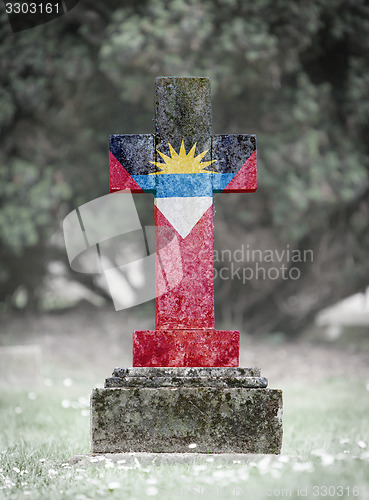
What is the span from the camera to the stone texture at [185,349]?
3506 millimetres

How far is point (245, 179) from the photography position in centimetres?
375

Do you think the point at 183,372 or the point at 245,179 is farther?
the point at 245,179

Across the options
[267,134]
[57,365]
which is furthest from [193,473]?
[267,134]

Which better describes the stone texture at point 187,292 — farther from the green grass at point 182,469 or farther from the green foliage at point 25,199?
the green foliage at point 25,199

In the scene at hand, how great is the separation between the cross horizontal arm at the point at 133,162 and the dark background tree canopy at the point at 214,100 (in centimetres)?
432

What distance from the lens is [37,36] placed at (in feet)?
27.5

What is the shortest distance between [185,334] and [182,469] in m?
0.84

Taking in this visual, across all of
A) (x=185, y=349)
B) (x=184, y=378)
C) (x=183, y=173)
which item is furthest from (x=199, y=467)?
(x=183, y=173)

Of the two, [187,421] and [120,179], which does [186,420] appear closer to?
[187,421]

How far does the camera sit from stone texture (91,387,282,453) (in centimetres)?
325

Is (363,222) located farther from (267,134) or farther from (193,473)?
(193,473)

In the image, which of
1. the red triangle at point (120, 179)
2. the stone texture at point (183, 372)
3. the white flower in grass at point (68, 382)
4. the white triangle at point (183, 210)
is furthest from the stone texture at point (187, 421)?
the white flower in grass at point (68, 382)

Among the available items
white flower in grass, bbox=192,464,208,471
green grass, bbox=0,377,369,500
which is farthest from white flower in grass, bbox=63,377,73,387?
white flower in grass, bbox=192,464,208,471

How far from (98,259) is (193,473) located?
8113mm
